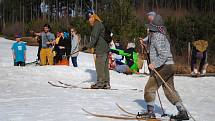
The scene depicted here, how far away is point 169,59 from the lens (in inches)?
305

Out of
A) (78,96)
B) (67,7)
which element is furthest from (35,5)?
(78,96)

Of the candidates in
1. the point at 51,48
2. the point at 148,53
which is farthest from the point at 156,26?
the point at 51,48

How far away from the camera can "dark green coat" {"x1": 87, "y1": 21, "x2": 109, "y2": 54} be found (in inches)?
452

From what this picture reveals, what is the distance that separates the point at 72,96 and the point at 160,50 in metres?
3.60

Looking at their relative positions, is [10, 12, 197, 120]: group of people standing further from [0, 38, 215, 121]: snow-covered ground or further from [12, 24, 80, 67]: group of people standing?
[0, 38, 215, 121]: snow-covered ground

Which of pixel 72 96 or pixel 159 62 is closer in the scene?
pixel 159 62

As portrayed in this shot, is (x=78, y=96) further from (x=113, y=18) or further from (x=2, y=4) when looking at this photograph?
(x=2, y=4)

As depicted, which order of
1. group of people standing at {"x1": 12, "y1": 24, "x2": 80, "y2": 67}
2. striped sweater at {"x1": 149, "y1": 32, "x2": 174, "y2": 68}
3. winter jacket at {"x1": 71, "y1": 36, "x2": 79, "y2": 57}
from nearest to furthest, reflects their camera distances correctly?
striped sweater at {"x1": 149, "y1": 32, "x2": 174, "y2": 68} < group of people standing at {"x1": 12, "y1": 24, "x2": 80, "y2": 67} < winter jacket at {"x1": 71, "y1": 36, "x2": 79, "y2": 57}

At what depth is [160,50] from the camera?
7629mm

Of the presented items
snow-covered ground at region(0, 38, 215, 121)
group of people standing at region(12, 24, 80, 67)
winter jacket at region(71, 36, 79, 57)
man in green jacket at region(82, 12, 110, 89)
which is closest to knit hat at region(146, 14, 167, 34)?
snow-covered ground at region(0, 38, 215, 121)

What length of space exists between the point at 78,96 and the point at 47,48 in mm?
5880

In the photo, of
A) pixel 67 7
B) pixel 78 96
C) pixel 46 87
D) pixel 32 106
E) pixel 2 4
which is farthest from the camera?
pixel 2 4

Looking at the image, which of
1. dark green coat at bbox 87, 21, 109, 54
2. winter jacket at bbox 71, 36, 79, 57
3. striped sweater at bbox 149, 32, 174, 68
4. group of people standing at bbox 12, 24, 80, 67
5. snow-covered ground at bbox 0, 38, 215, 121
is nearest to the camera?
striped sweater at bbox 149, 32, 174, 68

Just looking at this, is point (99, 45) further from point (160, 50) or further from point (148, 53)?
point (160, 50)
